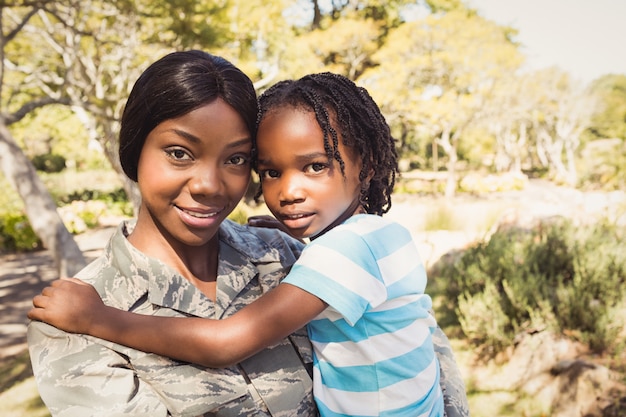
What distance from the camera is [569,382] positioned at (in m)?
4.27

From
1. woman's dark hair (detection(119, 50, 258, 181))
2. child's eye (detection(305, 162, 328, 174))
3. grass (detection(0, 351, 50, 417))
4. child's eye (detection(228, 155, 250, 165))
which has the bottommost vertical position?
grass (detection(0, 351, 50, 417))

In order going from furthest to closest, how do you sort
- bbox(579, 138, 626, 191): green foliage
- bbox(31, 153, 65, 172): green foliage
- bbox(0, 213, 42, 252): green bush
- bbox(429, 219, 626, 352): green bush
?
1. bbox(31, 153, 65, 172): green foliage
2. bbox(579, 138, 626, 191): green foliage
3. bbox(0, 213, 42, 252): green bush
4. bbox(429, 219, 626, 352): green bush

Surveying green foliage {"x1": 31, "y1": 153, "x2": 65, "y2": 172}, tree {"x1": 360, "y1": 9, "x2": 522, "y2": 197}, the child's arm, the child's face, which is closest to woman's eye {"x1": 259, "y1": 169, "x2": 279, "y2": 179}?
the child's face

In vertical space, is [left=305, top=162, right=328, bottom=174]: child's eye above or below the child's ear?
above

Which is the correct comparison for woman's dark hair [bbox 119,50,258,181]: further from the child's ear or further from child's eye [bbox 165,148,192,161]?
the child's ear

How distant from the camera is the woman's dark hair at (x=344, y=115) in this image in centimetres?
167

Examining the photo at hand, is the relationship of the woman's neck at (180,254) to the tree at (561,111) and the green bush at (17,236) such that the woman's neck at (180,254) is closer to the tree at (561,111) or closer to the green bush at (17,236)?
the green bush at (17,236)

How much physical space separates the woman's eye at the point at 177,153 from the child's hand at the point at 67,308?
0.41 m

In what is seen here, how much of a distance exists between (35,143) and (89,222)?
19.0m

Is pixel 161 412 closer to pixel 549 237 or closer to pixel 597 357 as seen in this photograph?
pixel 597 357

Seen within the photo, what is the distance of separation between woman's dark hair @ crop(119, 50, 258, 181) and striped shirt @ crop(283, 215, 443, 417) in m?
0.47

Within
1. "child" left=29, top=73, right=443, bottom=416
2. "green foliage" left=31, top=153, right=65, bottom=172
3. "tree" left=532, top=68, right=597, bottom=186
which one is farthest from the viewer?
"green foliage" left=31, top=153, right=65, bottom=172

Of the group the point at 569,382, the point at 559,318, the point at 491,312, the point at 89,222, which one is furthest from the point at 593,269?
the point at 89,222

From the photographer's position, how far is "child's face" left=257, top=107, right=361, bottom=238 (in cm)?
162
